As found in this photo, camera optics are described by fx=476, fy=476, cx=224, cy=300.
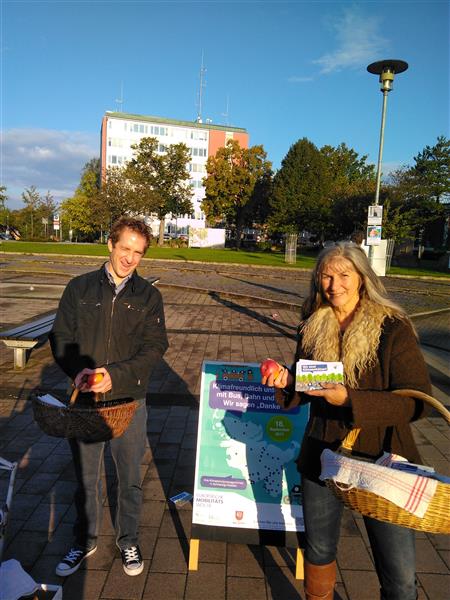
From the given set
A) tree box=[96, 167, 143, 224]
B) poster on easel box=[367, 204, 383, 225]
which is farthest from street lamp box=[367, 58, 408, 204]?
tree box=[96, 167, 143, 224]

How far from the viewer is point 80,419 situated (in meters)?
2.35

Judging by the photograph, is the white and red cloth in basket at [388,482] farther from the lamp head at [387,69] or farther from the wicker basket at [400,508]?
the lamp head at [387,69]

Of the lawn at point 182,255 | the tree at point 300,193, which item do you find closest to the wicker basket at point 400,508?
the lawn at point 182,255

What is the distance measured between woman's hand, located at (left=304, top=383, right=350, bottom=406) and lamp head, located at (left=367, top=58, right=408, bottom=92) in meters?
12.7

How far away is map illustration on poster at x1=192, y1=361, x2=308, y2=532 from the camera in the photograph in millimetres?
2775

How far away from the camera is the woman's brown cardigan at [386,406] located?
74.1 inches

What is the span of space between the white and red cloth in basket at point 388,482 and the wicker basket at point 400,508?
0.06 ft

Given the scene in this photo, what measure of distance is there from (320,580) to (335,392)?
930 mm

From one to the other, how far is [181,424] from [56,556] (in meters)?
2.19

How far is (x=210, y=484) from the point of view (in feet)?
9.19

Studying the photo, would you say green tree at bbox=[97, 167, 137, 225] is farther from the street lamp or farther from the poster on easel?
the poster on easel

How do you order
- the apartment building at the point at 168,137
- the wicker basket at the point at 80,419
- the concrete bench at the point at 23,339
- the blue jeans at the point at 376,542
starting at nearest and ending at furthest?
the blue jeans at the point at 376,542 → the wicker basket at the point at 80,419 → the concrete bench at the point at 23,339 → the apartment building at the point at 168,137

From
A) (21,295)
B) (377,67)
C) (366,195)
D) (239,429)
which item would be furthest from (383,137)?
(366,195)

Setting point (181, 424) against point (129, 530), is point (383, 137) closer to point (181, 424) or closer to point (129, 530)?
point (181, 424)
